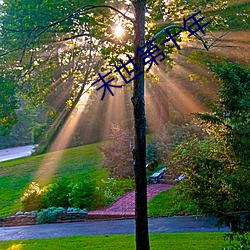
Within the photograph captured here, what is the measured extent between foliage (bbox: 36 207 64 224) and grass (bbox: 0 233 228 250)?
207 centimetres

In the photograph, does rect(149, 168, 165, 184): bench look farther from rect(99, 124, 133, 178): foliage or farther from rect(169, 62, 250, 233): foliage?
rect(169, 62, 250, 233): foliage

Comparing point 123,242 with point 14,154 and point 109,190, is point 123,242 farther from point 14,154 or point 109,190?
point 14,154

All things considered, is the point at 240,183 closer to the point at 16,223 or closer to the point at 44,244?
the point at 44,244

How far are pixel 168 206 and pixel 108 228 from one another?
2027mm

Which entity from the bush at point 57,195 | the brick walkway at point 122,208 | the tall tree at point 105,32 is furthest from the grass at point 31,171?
the tall tree at point 105,32

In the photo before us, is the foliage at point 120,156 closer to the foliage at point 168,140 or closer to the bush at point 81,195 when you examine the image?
the foliage at point 168,140

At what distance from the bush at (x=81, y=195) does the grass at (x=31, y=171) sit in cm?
237

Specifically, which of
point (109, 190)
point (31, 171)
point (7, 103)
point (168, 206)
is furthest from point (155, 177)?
point (31, 171)

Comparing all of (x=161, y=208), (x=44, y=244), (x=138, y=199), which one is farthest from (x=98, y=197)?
(x=138, y=199)

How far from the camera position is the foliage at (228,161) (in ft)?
12.1

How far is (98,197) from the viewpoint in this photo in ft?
36.2

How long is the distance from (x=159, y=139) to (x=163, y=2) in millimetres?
7075

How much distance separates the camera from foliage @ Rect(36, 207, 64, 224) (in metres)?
10.2

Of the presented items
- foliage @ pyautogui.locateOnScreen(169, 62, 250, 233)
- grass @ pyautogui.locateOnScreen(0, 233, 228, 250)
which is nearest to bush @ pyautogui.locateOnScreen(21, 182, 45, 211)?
grass @ pyautogui.locateOnScreen(0, 233, 228, 250)
